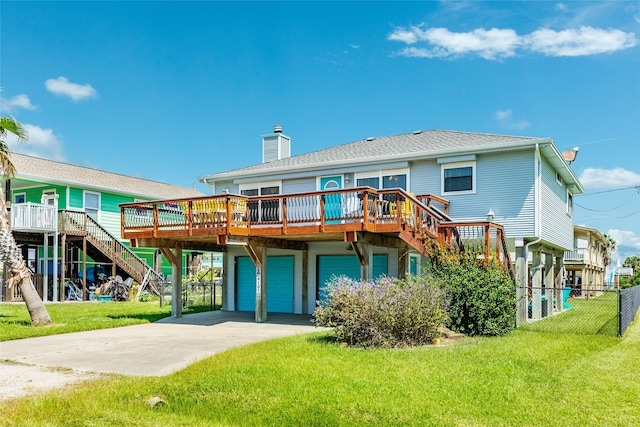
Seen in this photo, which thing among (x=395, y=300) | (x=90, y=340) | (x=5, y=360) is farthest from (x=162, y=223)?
(x=395, y=300)

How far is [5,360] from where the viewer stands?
934 cm

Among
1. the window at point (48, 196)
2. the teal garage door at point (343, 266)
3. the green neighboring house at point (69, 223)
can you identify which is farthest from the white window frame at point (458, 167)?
the window at point (48, 196)

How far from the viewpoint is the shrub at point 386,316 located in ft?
32.8

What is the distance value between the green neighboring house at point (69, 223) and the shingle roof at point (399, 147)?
24.8 feet

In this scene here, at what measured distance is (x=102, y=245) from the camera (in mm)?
23719

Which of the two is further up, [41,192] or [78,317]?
[41,192]

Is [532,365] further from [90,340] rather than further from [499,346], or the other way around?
[90,340]

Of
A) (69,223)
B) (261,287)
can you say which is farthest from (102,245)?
(261,287)

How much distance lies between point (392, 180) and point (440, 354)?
28.1 ft

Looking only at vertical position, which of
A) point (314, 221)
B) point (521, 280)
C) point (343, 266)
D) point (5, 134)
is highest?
point (5, 134)

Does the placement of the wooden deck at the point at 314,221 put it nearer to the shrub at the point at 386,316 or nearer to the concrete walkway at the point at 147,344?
the concrete walkway at the point at 147,344

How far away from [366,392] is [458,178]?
10445 millimetres

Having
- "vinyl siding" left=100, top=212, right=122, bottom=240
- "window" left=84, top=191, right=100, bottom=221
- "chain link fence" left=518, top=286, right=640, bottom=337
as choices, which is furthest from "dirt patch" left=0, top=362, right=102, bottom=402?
"vinyl siding" left=100, top=212, right=122, bottom=240

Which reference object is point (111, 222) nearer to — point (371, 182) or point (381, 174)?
point (371, 182)
